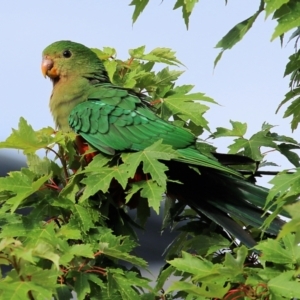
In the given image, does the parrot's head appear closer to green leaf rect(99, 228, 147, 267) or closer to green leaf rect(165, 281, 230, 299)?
green leaf rect(99, 228, 147, 267)

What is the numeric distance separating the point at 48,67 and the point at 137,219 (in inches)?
38.9

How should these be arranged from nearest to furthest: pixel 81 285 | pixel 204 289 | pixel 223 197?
pixel 204 289 < pixel 81 285 < pixel 223 197

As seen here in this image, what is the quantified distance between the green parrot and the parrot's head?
82 millimetres

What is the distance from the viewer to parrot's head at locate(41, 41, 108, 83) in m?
2.59

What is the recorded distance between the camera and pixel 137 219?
6.79 ft

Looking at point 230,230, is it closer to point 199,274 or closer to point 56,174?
point 199,274

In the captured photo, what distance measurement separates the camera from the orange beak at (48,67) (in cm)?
267

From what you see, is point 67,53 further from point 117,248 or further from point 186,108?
point 117,248

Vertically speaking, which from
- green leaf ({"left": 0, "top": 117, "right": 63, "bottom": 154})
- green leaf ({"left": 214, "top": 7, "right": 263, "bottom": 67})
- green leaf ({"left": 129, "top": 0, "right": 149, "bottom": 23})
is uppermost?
green leaf ({"left": 129, "top": 0, "right": 149, "bottom": 23})

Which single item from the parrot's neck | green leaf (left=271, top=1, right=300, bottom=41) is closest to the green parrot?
the parrot's neck

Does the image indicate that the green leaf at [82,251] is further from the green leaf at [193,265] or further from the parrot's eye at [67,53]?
the parrot's eye at [67,53]

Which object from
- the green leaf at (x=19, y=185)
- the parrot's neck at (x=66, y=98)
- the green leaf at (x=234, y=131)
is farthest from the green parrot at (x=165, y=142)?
the green leaf at (x=19, y=185)

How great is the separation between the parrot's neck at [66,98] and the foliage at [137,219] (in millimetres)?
309

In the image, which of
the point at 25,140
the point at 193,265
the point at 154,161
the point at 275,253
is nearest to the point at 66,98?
the point at 25,140
